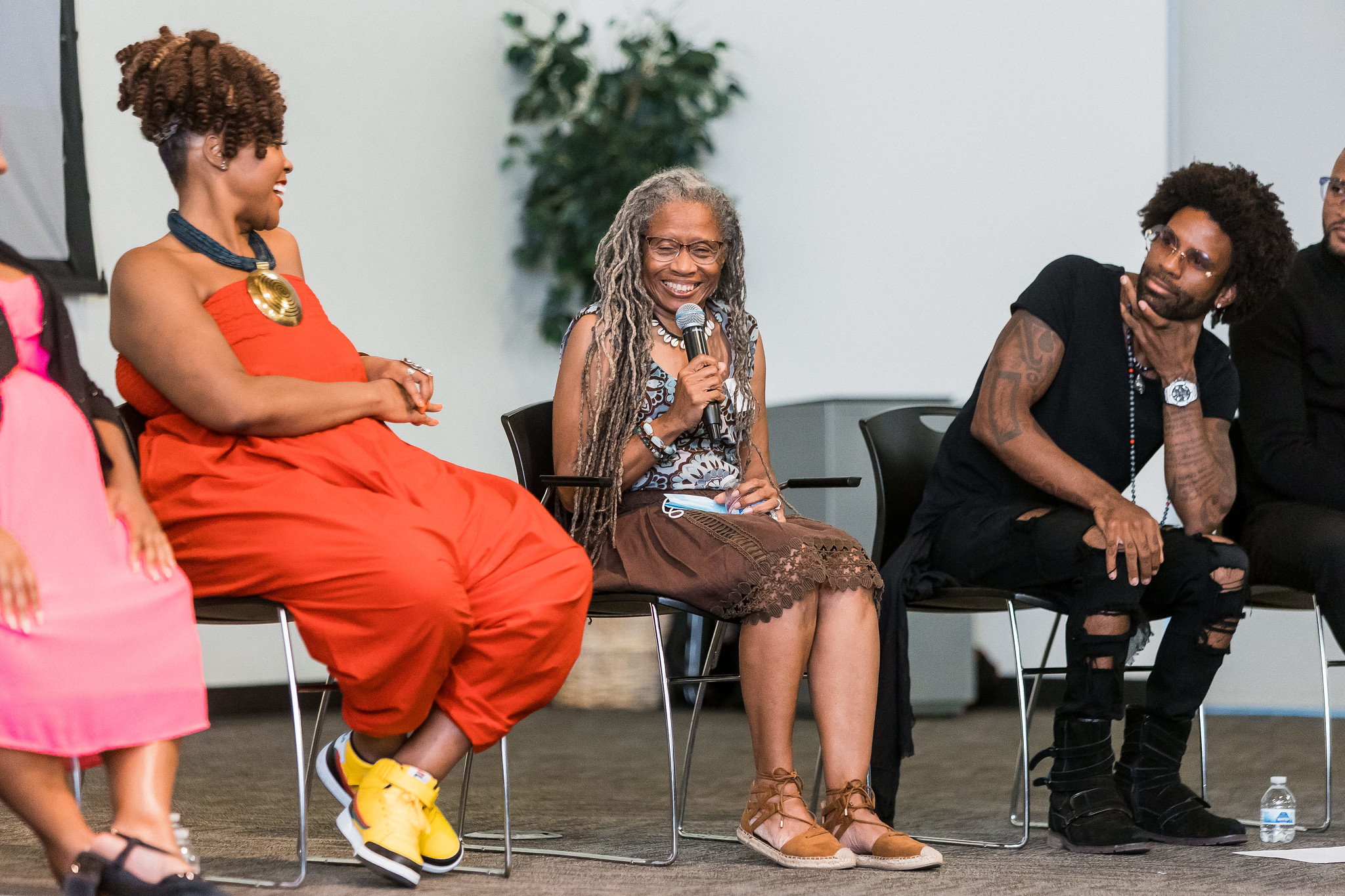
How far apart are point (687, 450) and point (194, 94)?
107 centimetres

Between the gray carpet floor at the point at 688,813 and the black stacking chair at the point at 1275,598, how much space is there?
9cm

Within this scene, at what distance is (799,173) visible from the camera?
573 centimetres

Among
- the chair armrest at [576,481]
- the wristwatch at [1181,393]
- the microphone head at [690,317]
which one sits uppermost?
the microphone head at [690,317]

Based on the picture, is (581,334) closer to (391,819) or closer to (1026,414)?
(1026,414)

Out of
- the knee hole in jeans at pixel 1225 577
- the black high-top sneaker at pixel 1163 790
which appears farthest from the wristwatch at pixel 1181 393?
the black high-top sneaker at pixel 1163 790

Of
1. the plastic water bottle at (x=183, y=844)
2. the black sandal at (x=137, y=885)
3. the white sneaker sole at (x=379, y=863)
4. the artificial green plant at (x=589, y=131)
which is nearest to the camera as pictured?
the black sandal at (x=137, y=885)

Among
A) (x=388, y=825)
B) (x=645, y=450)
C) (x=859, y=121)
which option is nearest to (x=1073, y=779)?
(x=645, y=450)

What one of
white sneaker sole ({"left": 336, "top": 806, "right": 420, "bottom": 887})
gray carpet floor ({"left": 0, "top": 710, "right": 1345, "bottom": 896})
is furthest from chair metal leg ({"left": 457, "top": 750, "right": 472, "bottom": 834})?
white sneaker sole ({"left": 336, "top": 806, "right": 420, "bottom": 887})

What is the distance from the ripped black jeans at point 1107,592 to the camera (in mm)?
2490

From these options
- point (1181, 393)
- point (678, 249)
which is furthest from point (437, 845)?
point (1181, 393)

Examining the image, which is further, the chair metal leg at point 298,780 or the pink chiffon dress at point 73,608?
the chair metal leg at point 298,780

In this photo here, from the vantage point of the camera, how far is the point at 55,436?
1856 millimetres

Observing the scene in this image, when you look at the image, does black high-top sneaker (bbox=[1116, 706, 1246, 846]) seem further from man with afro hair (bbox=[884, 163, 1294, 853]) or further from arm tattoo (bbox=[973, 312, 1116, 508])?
arm tattoo (bbox=[973, 312, 1116, 508])

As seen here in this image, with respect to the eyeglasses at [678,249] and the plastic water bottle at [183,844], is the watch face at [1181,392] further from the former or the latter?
the plastic water bottle at [183,844]
